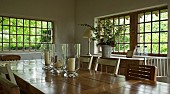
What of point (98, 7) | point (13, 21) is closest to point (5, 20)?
point (13, 21)

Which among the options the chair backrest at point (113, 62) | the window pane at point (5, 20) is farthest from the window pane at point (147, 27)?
the window pane at point (5, 20)

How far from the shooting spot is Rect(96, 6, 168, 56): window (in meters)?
3.40

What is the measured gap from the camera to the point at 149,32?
3.63m

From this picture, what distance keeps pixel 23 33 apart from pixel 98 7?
2.18 meters

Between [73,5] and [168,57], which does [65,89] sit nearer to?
[168,57]

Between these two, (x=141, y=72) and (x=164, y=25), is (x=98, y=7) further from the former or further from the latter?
(x=141, y=72)

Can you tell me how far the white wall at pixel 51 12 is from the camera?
4566 millimetres

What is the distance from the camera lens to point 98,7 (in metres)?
4.76

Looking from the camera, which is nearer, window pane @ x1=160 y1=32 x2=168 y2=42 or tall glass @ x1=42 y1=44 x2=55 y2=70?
tall glass @ x1=42 y1=44 x2=55 y2=70

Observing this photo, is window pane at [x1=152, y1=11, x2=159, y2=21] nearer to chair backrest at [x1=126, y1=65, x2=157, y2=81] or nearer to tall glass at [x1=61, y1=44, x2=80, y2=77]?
chair backrest at [x1=126, y1=65, x2=157, y2=81]

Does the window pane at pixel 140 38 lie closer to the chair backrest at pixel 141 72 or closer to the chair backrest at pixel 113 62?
the chair backrest at pixel 113 62

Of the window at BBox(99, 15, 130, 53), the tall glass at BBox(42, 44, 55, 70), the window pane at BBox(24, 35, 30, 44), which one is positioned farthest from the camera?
the window pane at BBox(24, 35, 30, 44)

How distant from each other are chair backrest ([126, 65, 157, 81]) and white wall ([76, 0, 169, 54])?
6.92 feet

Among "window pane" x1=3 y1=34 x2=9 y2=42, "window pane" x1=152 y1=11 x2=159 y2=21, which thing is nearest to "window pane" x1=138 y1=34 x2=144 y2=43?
"window pane" x1=152 y1=11 x2=159 y2=21
